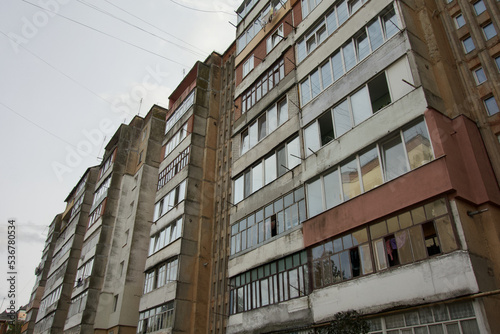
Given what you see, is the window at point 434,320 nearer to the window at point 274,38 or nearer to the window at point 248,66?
the window at point 274,38

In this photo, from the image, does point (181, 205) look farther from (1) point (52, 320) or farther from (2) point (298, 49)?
(1) point (52, 320)

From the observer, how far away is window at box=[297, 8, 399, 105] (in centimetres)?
1655

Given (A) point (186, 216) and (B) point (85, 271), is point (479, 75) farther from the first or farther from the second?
(B) point (85, 271)

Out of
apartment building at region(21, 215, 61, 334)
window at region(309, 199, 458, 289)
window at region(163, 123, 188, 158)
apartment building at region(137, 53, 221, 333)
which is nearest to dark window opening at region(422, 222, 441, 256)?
window at region(309, 199, 458, 289)

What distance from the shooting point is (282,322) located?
55.6 feet

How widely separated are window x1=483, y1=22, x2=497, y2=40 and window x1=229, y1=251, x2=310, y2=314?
1189cm

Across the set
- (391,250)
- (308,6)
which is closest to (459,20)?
(308,6)

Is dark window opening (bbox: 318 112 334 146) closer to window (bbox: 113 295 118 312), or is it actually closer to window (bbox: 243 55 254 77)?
window (bbox: 243 55 254 77)

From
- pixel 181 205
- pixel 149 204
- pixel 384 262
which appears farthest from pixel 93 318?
pixel 384 262

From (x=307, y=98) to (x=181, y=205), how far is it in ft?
43.5

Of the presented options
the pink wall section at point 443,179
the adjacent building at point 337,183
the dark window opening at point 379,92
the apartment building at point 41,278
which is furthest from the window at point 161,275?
the apartment building at point 41,278

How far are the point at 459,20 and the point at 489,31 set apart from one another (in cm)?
140

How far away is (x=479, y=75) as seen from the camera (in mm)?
15609

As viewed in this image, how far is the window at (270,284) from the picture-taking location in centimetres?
1705
